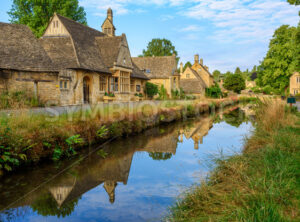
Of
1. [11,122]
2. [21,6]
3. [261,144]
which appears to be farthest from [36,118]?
[21,6]

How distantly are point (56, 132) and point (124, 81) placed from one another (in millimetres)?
19057

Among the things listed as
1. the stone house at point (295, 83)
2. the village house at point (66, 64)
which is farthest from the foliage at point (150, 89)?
the stone house at point (295, 83)

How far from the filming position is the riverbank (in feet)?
12.5

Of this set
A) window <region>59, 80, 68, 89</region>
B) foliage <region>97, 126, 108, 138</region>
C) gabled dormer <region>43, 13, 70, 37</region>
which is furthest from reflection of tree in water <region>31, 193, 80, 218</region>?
gabled dormer <region>43, 13, 70, 37</region>

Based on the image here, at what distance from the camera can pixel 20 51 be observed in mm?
18062

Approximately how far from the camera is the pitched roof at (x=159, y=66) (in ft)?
130

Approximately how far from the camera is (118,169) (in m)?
8.45

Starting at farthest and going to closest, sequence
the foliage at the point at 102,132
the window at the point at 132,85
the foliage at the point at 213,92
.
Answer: the foliage at the point at 213,92, the window at the point at 132,85, the foliage at the point at 102,132

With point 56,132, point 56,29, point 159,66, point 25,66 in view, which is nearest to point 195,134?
point 56,132

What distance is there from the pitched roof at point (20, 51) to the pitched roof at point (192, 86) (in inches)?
1390

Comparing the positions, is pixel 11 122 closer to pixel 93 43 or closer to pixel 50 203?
pixel 50 203

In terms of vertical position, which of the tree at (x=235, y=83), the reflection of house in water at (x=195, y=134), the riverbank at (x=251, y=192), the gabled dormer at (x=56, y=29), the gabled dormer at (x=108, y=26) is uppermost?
the gabled dormer at (x=108, y=26)

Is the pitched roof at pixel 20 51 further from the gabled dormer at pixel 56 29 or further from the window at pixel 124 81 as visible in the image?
the window at pixel 124 81

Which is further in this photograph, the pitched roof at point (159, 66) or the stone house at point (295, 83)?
the stone house at point (295, 83)
